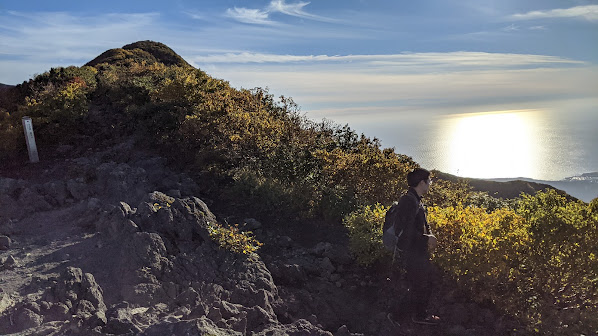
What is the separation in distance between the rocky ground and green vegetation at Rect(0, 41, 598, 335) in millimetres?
348

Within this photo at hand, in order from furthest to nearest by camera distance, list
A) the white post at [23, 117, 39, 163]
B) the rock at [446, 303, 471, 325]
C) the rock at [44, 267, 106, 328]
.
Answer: the white post at [23, 117, 39, 163] < the rock at [446, 303, 471, 325] < the rock at [44, 267, 106, 328]

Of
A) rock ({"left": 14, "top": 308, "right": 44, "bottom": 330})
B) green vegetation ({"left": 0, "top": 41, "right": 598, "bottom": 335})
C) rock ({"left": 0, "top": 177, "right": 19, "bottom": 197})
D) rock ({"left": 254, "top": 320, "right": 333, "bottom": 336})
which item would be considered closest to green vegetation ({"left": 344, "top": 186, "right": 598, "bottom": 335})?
green vegetation ({"left": 0, "top": 41, "right": 598, "bottom": 335})

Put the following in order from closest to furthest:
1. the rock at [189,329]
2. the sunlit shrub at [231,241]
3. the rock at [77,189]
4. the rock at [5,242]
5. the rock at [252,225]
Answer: the rock at [189,329]
the sunlit shrub at [231,241]
the rock at [5,242]
the rock at [252,225]
the rock at [77,189]

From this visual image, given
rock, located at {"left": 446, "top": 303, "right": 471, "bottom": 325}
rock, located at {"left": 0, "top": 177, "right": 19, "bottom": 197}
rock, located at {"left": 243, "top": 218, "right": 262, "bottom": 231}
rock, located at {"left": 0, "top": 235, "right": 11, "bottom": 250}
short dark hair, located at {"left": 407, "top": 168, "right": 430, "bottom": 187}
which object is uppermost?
short dark hair, located at {"left": 407, "top": 168, "right": 430, "bottom": 187}

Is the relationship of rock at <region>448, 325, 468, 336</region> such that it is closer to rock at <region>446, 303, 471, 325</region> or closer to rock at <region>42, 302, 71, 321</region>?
rock at <region>446, 303, 471, 325</region>

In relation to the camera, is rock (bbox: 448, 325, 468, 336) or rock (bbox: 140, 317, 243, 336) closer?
rock (bbox: 140, 317, 243, 336)

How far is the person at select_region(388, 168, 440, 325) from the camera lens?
4.23 m

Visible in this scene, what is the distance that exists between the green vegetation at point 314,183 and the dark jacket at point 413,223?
2.25 ft

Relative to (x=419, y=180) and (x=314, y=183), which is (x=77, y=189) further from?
(x=419, y=180)

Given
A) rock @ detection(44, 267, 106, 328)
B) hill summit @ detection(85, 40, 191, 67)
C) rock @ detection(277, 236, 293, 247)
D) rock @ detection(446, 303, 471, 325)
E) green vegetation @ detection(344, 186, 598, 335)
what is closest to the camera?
green vegetation @ detection(344, 186, 598, 335)

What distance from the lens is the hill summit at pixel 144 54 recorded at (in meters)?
27.4

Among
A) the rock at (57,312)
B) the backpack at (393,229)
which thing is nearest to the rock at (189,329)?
the rock at (57,312)

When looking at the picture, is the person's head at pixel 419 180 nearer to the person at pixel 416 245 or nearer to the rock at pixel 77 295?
the person at pixel 416 245

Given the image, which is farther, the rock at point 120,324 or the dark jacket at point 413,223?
the dark jacket at point 413,223
